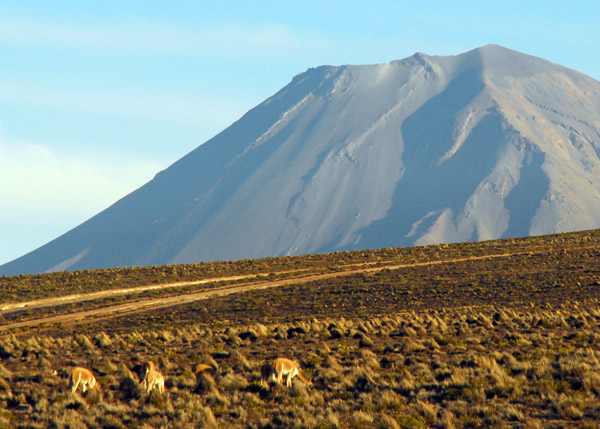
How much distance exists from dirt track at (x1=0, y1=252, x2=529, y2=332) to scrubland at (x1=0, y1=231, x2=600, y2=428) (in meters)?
2.45

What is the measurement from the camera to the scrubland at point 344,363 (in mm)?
16875

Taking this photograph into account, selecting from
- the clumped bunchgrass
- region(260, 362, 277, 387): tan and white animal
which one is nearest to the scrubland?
the clumped bunchgrass

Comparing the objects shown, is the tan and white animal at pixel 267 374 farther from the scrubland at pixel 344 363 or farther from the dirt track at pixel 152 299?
the dirt track at pixel 152 299

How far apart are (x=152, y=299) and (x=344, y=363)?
110ft

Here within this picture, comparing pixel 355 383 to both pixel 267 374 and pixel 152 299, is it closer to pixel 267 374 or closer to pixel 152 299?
pixel 267 374

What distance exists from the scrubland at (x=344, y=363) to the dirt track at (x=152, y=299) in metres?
2.45

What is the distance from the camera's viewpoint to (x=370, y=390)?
19.1 meters

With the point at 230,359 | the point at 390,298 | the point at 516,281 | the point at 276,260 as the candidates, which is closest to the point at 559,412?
the point at 230,359

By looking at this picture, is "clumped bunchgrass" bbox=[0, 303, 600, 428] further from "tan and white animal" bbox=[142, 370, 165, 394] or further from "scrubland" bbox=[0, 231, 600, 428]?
"tan and white animal" bbox=[142, 370, 165, 394]

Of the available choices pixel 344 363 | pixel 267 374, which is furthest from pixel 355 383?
pixel 344 363

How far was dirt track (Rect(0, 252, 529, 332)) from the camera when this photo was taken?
4827 cm

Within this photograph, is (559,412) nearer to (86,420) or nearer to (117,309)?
(86,420)

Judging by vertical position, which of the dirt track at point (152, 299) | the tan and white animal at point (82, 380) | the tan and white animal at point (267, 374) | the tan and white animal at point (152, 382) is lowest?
the dirt track at point (152, 299)

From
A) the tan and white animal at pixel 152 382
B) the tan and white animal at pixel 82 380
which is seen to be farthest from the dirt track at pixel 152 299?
the tan and white animal at pixel 152 382
